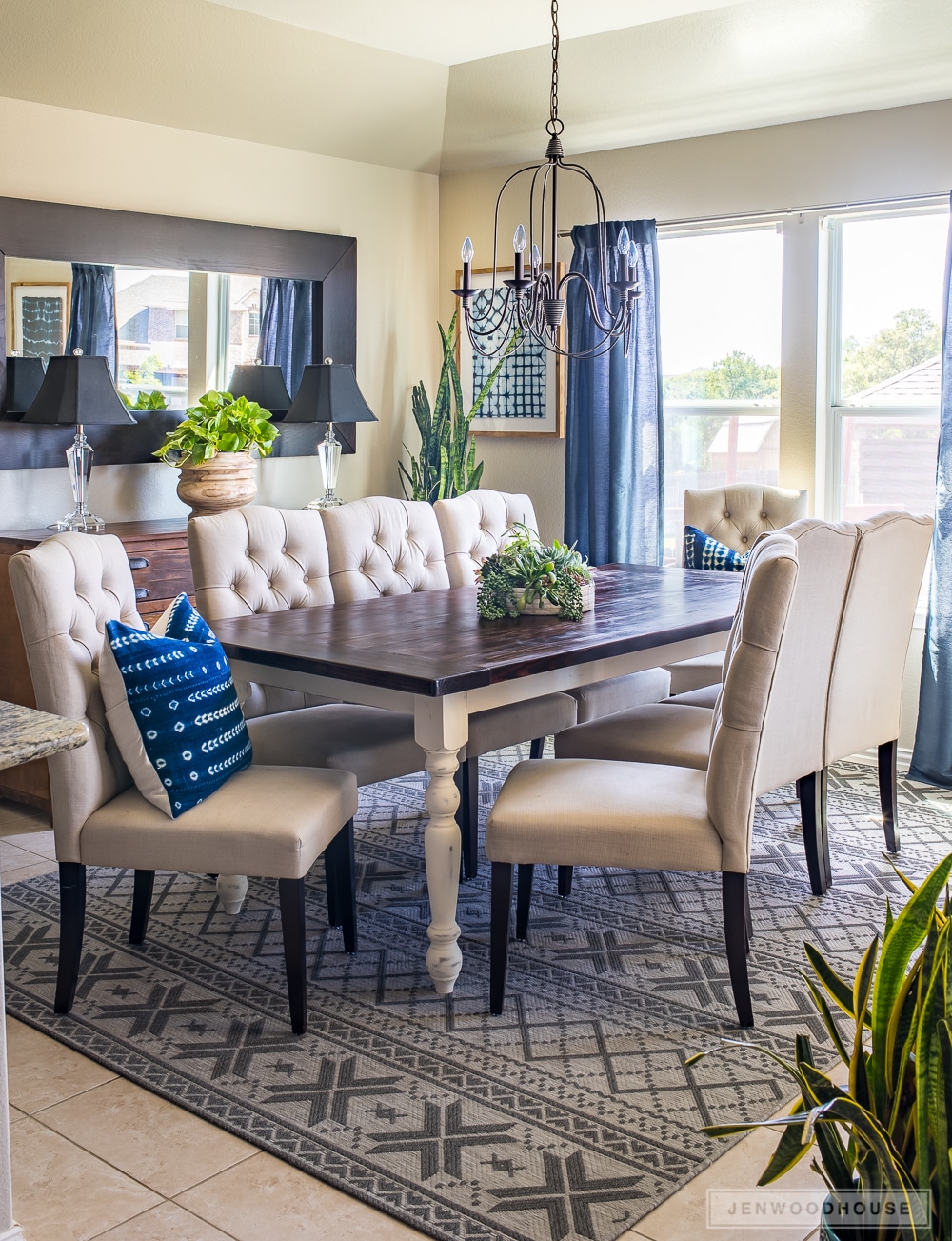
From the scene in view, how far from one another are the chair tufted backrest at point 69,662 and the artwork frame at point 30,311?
1.75m

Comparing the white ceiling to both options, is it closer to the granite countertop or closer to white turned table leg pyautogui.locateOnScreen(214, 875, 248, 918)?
white turned table leg pyautogui.locateOnScreen(214, 875, 248, 918)

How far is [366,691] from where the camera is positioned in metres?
2.85

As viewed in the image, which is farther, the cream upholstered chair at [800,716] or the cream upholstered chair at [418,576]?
the cream upholstered chair at [418,576]

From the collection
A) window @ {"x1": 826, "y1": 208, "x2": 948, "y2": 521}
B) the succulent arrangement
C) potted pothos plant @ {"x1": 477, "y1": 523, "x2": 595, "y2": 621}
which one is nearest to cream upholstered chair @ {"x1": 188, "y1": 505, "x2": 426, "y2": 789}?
potted pothos plant @ {"x1": 477, "y1": 523, "x2": 595, "y2": 621}

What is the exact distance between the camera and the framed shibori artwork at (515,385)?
556 centimetres

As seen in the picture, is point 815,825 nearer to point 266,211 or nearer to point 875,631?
point 875,631

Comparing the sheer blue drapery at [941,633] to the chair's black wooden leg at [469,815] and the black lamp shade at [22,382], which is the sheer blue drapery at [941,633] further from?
the black lamp shade at [22,382]

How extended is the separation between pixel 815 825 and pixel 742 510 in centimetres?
161

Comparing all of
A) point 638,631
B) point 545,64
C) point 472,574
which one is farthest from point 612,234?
point 638,631

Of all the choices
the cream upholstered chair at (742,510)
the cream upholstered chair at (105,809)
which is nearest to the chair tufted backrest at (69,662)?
the cream upholstered chair at (105,809)

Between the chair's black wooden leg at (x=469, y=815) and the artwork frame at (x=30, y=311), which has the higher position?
the artwork frame at (x=30, y=311)

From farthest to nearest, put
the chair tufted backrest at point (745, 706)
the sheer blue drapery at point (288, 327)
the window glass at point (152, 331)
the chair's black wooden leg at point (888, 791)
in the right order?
the sheer blue drapery at point (288, 327) → the window glass at point (152, 331) → the chair's black wooden leg at point (888, 791) → the chair tufted backrest at point (745, 706)

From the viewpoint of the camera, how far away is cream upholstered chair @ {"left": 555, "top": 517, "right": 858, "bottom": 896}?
2906 millimetres

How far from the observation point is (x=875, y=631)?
3449mm
